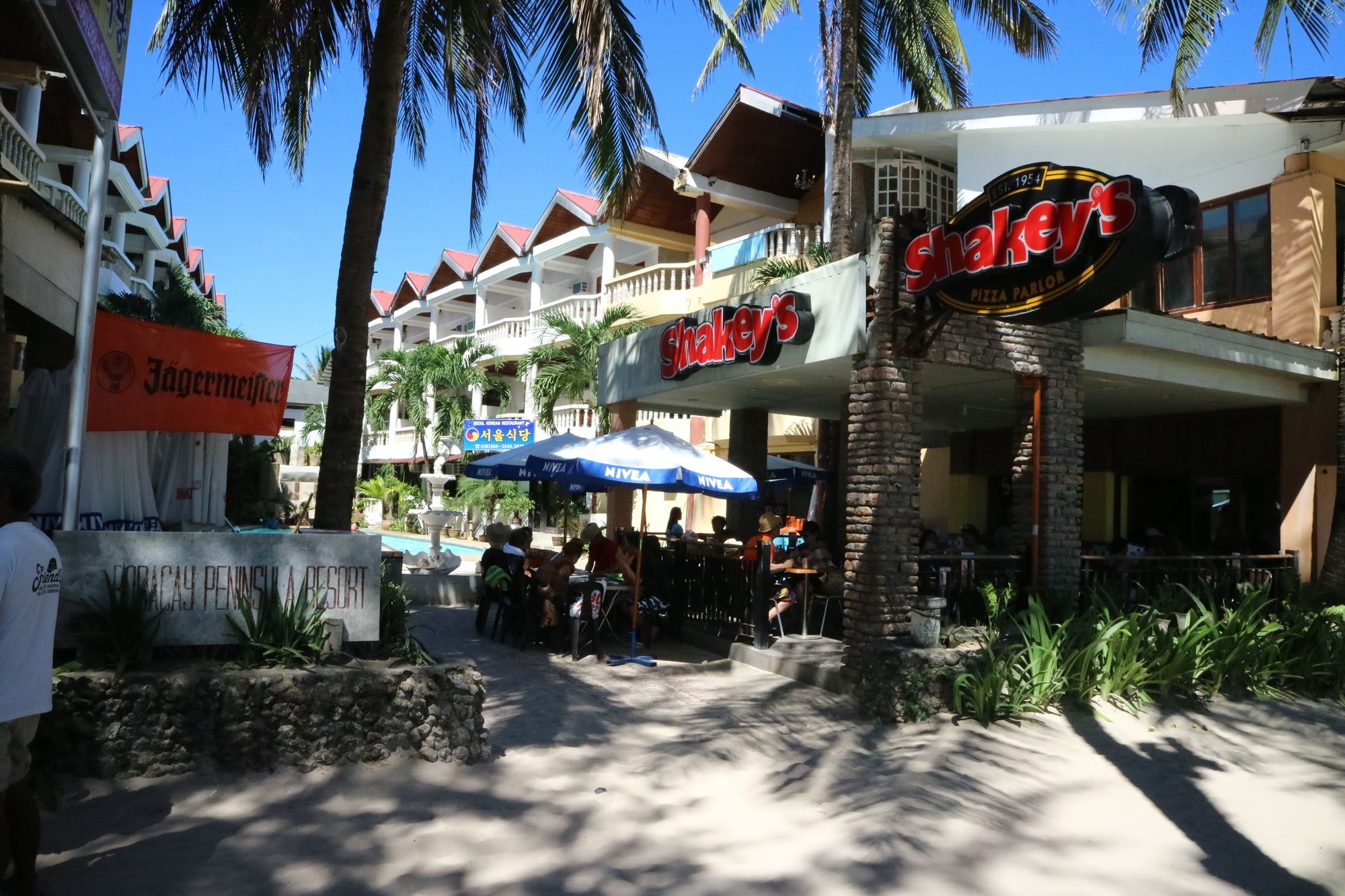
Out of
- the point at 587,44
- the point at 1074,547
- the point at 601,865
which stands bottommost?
the point at 601,865

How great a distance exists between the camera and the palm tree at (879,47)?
14422 mm

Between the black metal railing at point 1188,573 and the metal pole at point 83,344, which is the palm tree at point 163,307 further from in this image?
the black metal railing at point 1188,573

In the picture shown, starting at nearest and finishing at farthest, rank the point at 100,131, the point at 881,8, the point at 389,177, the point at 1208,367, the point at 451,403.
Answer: the point at 100,131, the point at 389,177, the point at 1208,367, the point at 881,8, the point at 451,403

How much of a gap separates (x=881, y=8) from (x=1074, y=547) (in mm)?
10139

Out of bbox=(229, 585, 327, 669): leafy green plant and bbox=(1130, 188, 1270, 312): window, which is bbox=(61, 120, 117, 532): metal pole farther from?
bbox=(1130, 188, 1270, 312): window

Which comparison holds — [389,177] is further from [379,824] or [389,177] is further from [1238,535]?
[1238,535]

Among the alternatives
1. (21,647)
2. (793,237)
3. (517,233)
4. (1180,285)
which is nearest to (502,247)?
(517,233)

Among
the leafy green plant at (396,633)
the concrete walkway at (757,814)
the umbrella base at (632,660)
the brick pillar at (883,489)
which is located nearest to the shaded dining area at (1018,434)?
the brick pillar at (883,489)

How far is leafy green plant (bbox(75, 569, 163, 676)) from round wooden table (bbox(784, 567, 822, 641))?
6.38 metres

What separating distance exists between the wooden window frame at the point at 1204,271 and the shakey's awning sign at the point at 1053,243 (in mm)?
7000

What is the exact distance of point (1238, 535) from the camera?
47.2 feet

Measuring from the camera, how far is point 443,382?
32781mm

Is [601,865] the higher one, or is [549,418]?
[549,418]

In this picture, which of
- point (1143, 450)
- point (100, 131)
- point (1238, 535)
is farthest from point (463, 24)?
point (1238, 535)
